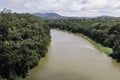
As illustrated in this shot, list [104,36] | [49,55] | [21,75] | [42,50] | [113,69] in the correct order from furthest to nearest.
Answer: [104,36] < [49,55] < [42,50] < [113,69] < [21,75]

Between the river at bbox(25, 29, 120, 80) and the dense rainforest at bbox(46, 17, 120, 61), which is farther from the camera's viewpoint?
the dense rainforest at bbox(46, 17, 120, 61)

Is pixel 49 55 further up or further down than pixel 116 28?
further down

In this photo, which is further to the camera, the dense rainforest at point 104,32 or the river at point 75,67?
the dense rainforest at point 104,32

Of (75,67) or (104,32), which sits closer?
(75,67)

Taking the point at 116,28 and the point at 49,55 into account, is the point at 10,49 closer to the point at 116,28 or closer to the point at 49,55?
the point at 49,55

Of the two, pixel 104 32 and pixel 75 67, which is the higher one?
pixel 104 32

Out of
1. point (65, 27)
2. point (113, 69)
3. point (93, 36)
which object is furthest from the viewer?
point (65, 27)

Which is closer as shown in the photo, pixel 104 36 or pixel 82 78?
pixel 82 78

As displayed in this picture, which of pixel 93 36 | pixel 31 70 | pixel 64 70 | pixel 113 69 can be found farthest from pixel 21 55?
pixel 93 36

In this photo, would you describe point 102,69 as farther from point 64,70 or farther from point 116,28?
point 116,28
